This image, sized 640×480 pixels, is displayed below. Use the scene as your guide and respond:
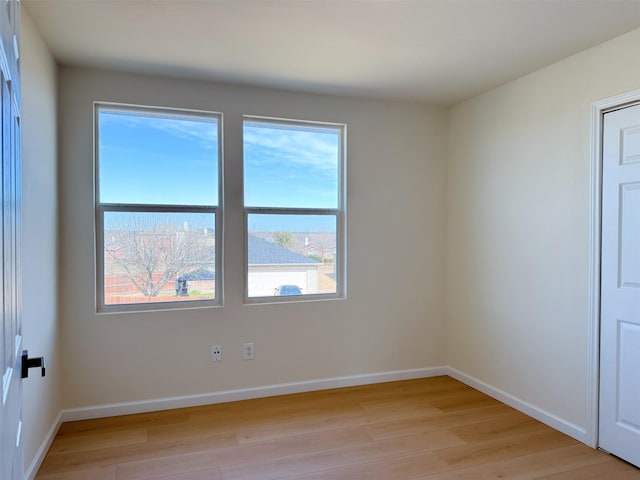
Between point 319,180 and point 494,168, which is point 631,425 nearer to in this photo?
point 494,168

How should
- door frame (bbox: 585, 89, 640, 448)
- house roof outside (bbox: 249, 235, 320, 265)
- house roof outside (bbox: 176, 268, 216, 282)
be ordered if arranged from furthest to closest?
house roof outside (bbox: 249, 235, 320, 265), house roof outside (bbox: 176, 268, 216, 282), door frame (bbox: 585, 89, 640, 448)

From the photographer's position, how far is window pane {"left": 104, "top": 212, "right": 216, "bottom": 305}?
298 cm

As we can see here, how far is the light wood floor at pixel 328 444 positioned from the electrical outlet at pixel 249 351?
1.15 ft

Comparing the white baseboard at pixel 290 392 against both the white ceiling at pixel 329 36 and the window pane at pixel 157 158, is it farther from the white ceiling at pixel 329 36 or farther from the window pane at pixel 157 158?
the white ceiling at pixel 329 36

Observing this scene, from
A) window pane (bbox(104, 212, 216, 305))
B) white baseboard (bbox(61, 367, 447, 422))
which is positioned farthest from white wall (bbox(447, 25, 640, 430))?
window pane (bbox(104, 212, 216, 305))

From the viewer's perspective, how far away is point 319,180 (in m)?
3.52

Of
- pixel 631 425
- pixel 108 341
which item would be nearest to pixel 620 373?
pixel 631 425

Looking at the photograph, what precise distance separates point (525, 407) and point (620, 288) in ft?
3.87

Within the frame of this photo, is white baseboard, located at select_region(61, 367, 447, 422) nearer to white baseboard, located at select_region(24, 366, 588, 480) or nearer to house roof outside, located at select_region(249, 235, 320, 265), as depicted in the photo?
white baseboard, located at select_region(24, 366, 588, 480)

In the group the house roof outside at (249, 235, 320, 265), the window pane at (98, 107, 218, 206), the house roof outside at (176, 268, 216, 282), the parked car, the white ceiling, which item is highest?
the white ceiling

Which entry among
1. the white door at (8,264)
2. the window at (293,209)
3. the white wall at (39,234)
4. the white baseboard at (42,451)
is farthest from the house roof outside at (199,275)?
the white door at (8,264)

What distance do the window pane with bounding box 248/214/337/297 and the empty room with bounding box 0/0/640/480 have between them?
23 millimetres

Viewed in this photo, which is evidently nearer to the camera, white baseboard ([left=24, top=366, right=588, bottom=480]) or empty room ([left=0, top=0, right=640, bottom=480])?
empty room ([left=0, top=0, right=640, bottom=480])

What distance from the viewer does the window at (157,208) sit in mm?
2971
